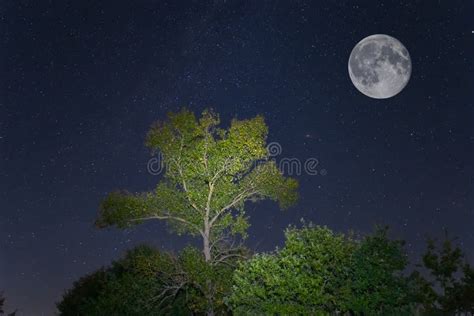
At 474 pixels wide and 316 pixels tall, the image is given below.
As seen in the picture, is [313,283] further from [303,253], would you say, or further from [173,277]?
[173,277]

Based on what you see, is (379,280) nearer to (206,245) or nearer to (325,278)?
(325,278)

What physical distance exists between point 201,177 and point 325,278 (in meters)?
7.36

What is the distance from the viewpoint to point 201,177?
25625mm

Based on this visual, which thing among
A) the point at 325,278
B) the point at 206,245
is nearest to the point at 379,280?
the point at 325,278

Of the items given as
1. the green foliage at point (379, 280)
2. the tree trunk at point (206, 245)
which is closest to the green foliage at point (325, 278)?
the green foliage at point (379, 280)

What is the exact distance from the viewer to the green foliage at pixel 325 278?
68.9 ft

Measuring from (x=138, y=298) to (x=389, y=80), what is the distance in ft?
68.9

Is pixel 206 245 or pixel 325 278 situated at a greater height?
pixel 206 245

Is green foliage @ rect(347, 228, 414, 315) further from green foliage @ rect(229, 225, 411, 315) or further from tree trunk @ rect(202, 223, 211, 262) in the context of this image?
tree trunk @ rect(202, 223, 211, 262)

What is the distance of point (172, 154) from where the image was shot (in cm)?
2578

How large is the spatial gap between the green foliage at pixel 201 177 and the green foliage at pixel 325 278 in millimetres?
3905

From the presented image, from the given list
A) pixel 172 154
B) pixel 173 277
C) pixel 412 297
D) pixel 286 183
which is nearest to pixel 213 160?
pixel 172 154

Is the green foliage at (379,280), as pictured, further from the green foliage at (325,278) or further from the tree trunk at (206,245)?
the tree trunk at (206,245)

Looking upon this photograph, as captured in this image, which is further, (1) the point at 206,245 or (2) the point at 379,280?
(1) the point at 206,245
